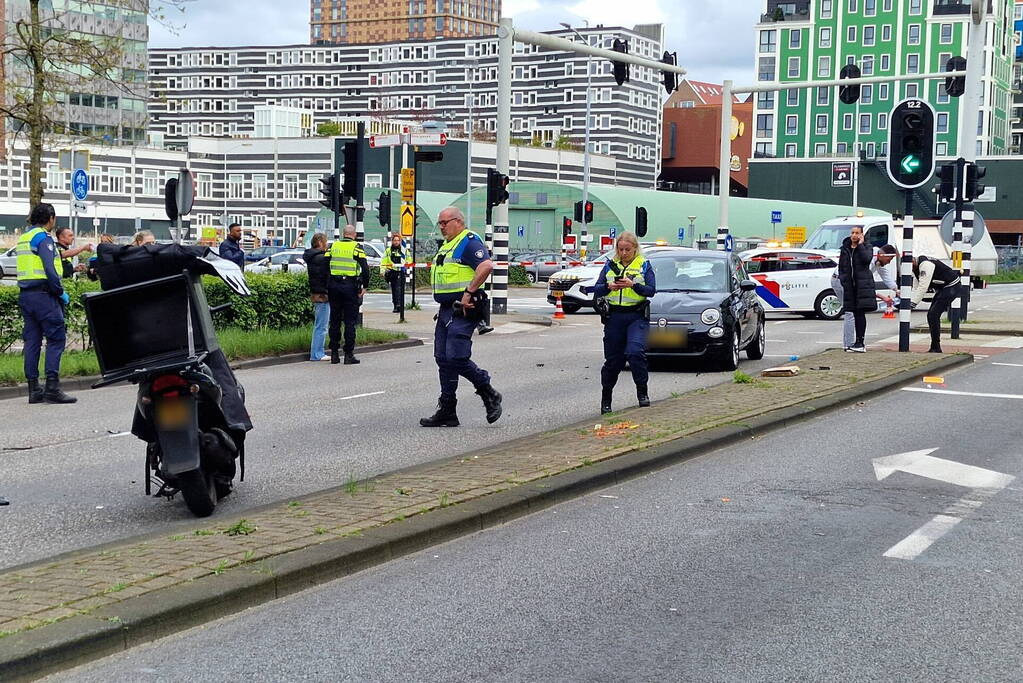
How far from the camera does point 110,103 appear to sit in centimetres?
11081

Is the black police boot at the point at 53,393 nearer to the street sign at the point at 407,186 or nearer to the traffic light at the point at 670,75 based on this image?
the street sign at the point at 407,186

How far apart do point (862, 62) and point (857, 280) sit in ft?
358

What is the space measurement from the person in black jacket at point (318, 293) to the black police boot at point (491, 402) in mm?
6845

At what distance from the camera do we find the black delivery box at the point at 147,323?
7.48 metres

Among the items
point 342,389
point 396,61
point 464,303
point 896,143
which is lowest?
point 342,389

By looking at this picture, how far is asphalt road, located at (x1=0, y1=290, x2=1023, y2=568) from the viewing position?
7.78m

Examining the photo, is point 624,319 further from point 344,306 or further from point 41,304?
point 344,306

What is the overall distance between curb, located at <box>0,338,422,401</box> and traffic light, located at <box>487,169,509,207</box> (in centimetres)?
741

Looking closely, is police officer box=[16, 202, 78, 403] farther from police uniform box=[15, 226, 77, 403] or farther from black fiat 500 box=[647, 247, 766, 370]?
black fiat 500 box=[647, 247, 766, 370]

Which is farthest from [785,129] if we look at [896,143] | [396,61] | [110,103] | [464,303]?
[464,303]

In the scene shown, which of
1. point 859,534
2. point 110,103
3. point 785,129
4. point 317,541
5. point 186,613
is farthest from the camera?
point 785,129

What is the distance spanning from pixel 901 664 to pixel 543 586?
1.71 m

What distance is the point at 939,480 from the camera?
920cm

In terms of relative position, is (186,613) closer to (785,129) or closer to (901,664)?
(901,664)
